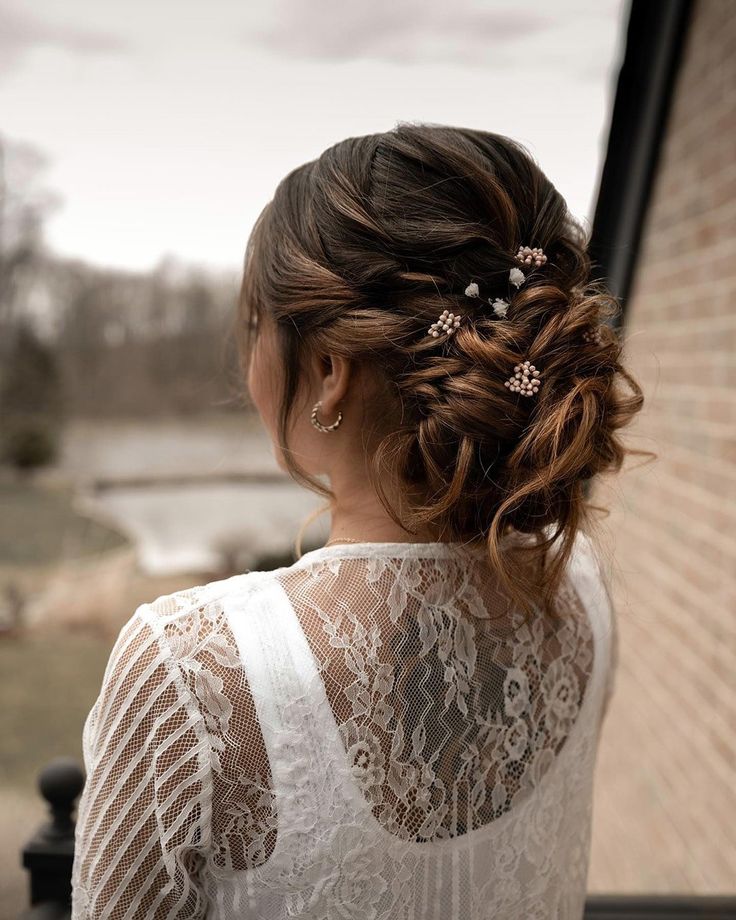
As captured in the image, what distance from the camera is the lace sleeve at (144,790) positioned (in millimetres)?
730

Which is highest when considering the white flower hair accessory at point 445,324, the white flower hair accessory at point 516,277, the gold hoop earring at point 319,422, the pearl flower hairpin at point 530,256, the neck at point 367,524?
the pearl flower hairpin at point 530,256

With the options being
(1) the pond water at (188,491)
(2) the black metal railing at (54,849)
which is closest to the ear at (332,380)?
(2) the black metal railing at (54,849)

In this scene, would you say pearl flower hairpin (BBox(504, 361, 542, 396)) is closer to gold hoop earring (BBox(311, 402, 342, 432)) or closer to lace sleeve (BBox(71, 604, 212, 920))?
gold hoop earring (BBox(311, 402, 342, 432))

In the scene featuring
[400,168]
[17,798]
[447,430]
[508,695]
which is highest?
[400,168]

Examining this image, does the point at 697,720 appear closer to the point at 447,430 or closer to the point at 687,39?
the point at 447,430

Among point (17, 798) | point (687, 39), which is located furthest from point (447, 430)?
point (17, 798)

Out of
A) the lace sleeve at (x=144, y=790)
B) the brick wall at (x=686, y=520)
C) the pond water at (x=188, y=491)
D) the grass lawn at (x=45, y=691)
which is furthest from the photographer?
the grass lawn at (x=45, y=691)

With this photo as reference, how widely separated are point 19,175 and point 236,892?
9.31 ft

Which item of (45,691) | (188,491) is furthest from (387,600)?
(45,691)

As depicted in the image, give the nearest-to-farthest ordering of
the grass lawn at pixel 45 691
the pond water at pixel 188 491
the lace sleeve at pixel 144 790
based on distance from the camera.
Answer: the lace sleeve at pixel 144 790 < the pond water at pixel 188 491 < the grass lawn at pixel 45 691

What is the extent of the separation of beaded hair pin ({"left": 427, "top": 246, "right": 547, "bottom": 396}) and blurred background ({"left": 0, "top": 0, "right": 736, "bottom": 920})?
702 mm

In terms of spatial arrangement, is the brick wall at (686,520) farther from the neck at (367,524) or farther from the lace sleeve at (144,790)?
the lace sleeve at (144,790)

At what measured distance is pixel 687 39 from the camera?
2232mm

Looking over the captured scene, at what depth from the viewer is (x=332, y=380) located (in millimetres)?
Result: 838
